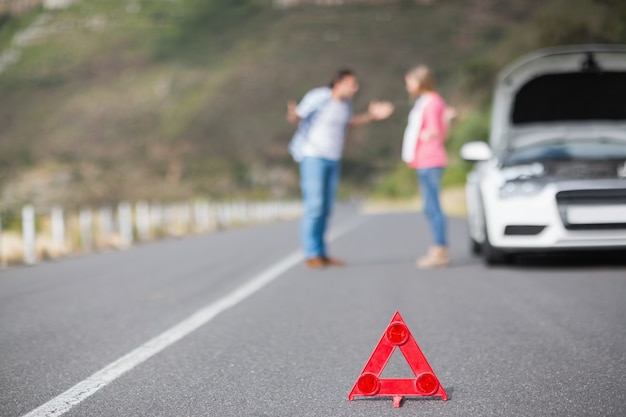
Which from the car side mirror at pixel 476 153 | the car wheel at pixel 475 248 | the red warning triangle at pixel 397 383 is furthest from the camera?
the car wheel at pixel 475 248

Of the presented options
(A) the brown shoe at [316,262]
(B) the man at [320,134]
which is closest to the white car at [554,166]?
(B) the man at [320,134]

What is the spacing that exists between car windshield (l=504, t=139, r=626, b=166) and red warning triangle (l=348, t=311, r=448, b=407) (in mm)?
5488

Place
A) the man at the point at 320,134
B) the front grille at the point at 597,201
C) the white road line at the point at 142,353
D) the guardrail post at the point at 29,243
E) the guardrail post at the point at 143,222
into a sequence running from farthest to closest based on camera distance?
the guardrail post at the point at 143,222 < the guardrail post at the point at 29,243 < the man at the point at 320,134 < the front grille at the point at 597,201 < the white road line at the point at 142,353

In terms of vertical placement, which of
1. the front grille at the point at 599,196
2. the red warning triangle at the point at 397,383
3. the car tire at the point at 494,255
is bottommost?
the car tire at the point at 494,255

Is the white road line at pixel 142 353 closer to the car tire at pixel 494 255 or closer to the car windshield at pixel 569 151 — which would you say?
the car tire at pixel 494 255

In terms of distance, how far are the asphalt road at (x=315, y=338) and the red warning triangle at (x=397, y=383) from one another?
3.0 inches

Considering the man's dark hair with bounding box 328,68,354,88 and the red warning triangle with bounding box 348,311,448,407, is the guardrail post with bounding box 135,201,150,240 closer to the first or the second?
the man's dark hair with bounding box 328,68,354,88

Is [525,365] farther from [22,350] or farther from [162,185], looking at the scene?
[162,185]

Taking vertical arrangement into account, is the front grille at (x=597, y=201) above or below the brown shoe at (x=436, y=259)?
above

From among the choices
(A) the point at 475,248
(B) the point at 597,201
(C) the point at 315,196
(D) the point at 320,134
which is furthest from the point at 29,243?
(B) the point at 597,201

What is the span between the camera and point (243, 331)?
5.82 meters

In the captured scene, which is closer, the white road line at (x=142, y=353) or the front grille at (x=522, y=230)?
the white road line at (x=142, y=353)

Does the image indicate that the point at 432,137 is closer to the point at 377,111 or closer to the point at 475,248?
the point at 377,111

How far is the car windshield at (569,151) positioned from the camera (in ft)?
29.3
